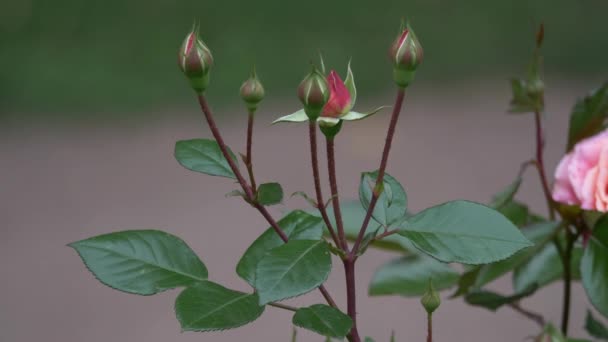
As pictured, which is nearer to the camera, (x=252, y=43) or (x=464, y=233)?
(x=464, y=233)

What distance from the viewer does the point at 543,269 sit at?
1.86 feet

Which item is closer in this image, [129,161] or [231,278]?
[231,278]

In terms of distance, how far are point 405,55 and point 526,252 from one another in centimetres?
21

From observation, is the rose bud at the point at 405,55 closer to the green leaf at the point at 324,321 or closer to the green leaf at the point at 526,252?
the green leaf at the point at 324,321

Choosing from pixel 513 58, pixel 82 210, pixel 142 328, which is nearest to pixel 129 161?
pixel 82 210

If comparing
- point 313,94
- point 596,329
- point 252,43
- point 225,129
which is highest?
point 252,43

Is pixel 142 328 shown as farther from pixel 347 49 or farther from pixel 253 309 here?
pixel 253 309

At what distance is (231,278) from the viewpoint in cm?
204

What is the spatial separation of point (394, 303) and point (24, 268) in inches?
32.2

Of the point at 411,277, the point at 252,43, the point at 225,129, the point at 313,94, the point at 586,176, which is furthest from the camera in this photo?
the point at 252,43

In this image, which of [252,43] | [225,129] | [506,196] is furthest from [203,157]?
[252,43]

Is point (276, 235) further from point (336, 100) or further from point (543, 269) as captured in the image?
point (543, 269)

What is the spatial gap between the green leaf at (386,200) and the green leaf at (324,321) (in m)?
0.04

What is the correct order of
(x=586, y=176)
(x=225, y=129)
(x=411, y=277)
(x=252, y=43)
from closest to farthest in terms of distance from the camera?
(x=586, y=176)
(x=411, y=277)
(x=225, y=129)
(x=252, y=43)
